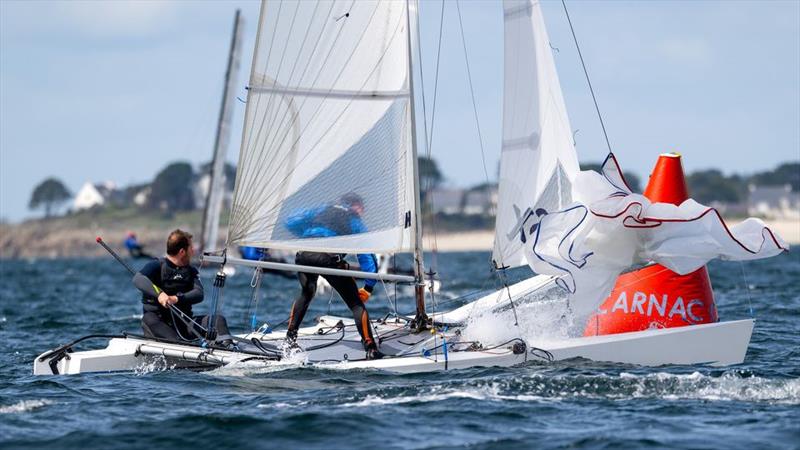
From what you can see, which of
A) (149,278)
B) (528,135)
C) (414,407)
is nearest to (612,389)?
(414,407)

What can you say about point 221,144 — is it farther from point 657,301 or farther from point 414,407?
point 414,407

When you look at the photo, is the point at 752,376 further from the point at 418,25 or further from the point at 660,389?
the point at 418,25

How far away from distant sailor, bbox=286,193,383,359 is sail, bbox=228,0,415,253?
0.03m

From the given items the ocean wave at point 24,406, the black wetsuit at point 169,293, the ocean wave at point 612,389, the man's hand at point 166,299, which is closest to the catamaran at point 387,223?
the black wetsuit at point 169,293

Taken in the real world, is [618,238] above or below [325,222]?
below

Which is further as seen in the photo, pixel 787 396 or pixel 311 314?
pixel 311 314

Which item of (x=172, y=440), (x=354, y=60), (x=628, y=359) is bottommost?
(x=172, y=440)

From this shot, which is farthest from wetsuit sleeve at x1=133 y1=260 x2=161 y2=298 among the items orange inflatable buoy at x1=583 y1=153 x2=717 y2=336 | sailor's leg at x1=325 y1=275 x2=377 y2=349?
orange inflatable buoy at x1=583 y1=153 x2=717 y2=336

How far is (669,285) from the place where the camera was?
467 inches

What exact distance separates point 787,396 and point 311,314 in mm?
13698

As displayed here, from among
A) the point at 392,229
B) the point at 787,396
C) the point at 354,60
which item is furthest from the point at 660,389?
the point at 354,60

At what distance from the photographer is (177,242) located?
1133cm

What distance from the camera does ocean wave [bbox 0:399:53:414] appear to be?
933 cm

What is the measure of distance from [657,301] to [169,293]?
453cm
